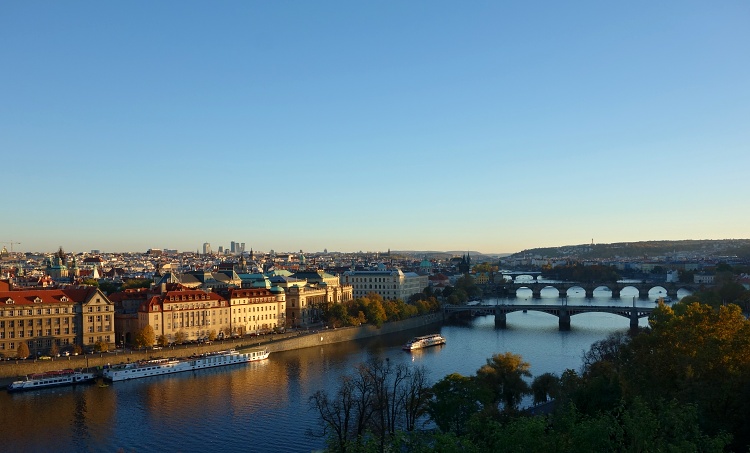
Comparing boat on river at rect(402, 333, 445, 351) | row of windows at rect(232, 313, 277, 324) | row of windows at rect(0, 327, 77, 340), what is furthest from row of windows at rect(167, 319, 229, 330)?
boat on river at rect(402, 333, 445, 351)

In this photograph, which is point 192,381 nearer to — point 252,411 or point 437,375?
point 252,411

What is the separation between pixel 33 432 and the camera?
2598cm

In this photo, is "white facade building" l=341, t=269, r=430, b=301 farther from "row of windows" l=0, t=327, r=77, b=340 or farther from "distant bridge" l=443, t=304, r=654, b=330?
"row of windows" l=0, t=327, r=77, b=340

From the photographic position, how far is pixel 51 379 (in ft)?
111

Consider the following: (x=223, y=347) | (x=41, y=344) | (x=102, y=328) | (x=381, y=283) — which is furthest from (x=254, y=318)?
(x=381, y=283)

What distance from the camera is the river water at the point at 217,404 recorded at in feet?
82.7

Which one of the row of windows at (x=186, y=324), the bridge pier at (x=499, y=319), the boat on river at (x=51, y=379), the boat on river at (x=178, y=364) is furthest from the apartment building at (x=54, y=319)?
the bridge pier at (x=499, y=319)

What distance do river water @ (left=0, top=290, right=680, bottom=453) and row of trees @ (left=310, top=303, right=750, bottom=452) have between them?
12.9ft

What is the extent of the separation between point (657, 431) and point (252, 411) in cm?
1939

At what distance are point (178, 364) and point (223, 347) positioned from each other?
5186mm

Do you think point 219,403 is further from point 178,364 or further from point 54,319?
point 54,319

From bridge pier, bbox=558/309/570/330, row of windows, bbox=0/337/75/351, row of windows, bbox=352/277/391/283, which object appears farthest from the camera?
row of windows, bbox=352/277/391/283

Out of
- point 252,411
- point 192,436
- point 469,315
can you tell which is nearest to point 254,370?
point 252,411

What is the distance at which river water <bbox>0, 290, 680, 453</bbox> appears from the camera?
25.2 m
